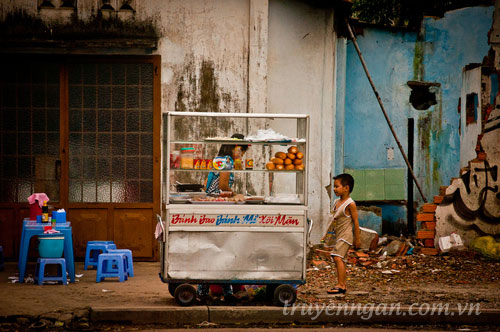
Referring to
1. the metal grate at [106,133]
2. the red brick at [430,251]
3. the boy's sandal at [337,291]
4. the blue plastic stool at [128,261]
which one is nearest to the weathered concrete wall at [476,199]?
the red brick at [430,251]

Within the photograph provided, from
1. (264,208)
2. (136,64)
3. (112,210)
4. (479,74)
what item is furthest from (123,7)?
(479,74)

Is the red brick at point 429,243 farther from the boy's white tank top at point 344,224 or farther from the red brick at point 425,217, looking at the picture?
the boy's white tank top at point 344,224

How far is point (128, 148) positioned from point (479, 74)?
6.62 meters

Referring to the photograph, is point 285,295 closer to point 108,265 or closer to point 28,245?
point 108,265

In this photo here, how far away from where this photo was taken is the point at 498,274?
1088 centimetres

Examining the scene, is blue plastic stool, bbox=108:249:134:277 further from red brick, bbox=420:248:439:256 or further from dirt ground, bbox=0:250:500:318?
red brick, bbox=420:248:439:256

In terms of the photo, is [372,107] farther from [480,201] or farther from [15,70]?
[15,70]

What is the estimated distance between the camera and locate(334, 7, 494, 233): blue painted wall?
45.0 ft

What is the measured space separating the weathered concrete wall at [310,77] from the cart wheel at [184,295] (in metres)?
4.38

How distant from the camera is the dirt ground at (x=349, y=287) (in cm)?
816

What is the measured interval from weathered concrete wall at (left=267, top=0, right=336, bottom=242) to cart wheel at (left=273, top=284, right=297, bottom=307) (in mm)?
4068

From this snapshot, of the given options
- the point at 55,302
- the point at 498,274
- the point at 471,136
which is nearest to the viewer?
the point at 55,302

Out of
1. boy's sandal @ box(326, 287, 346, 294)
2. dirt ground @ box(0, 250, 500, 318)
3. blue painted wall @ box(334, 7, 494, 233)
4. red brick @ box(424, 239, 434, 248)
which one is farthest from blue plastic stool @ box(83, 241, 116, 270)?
red brick @ box(424, 239, 434, 248)

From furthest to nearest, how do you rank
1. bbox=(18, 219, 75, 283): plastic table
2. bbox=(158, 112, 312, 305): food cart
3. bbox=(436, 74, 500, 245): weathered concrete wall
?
bbox=(436, 74, 500, 245): weathered concrete wall < bbox=(18, 219, 75, 283): plastic table < bbox=(158, 112, 312, 305): food cart
